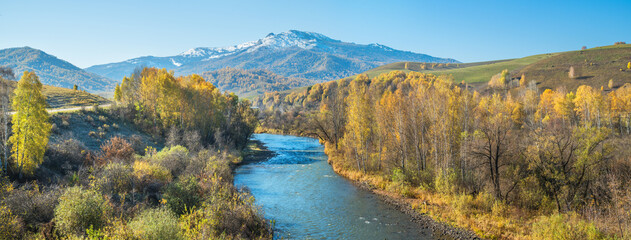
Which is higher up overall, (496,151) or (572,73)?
(572,73)

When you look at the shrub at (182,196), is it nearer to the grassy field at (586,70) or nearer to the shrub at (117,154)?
the shrub at (117,154)

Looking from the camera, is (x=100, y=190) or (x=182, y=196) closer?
(x=100, y=190)

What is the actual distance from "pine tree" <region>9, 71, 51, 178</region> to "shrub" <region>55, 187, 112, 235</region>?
29.1 feet

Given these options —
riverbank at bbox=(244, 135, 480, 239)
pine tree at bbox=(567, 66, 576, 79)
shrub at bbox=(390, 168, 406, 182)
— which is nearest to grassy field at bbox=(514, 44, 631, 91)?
pine tree at bbox=(567, 66, 576, 79)

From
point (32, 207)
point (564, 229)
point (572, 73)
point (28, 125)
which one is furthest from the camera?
point (572, 73)

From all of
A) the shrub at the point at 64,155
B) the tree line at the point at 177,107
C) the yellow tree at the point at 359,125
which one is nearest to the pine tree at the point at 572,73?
the yellow tree at the point at 359,125

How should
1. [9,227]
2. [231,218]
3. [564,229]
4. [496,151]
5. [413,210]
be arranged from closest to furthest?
[9,227]
[564,229]
[231,218]
[496,151]
[413,210]

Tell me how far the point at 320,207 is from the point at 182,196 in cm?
1181

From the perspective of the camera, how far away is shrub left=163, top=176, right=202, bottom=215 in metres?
20.0

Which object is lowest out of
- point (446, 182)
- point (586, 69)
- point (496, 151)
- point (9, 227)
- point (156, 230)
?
point (446, 182)

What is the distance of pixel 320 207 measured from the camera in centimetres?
2694

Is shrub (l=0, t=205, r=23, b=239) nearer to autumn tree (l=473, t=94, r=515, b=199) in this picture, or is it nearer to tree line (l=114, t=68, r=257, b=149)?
autumn tree (l=473, t=94, r=515, b=199)

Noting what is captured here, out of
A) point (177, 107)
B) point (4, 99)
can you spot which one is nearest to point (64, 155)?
point (4, 99)

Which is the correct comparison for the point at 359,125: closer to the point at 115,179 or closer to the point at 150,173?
the point at 150,173
